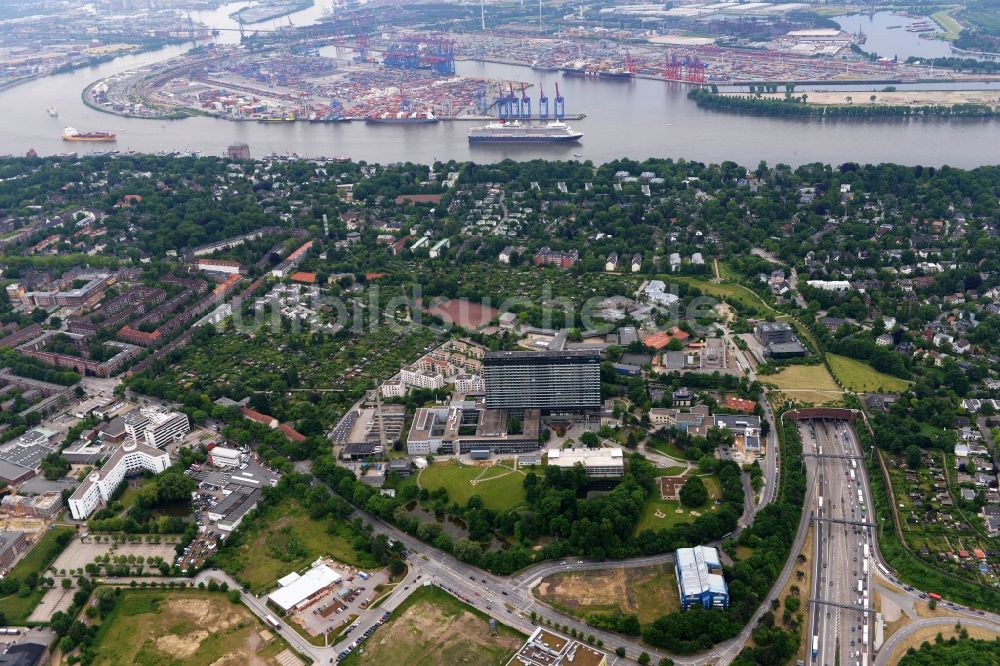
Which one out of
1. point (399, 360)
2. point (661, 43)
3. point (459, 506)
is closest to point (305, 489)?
point (459, 506)

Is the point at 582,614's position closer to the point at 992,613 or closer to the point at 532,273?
the point at 992,613

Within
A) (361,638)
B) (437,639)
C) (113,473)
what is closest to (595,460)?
(437,639)

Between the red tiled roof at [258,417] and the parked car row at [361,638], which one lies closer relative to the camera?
the parked car row at [361,638]

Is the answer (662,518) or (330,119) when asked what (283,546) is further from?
(330,119)

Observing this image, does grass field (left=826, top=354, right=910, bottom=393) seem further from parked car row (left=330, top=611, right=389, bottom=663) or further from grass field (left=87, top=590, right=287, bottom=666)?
grass field (left=87, top=590, right=287, bottom=666)

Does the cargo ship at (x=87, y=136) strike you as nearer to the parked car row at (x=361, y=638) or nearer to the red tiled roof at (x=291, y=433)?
the red tiled roof at (x=291, y=433)

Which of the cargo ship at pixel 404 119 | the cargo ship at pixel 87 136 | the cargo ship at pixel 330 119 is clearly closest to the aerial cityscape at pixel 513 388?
the cargo ship at pixel 404 119
